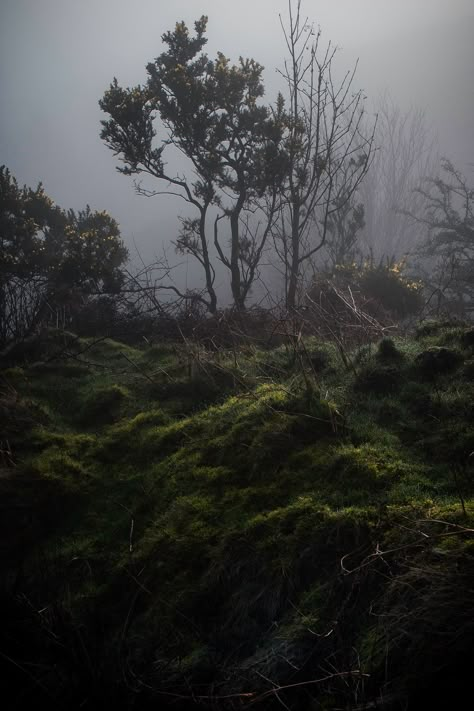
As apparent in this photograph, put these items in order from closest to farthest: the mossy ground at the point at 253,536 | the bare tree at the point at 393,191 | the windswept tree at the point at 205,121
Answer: the mossy ground at the point at 253,536
the windswept tree at the point at 205,121
the bare tree at the point at 393,191

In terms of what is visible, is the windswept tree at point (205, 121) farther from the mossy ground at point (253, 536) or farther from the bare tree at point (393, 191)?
the bare tree at point (393, 191)

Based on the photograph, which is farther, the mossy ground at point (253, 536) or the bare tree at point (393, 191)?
the bare tree at point (393, 191)

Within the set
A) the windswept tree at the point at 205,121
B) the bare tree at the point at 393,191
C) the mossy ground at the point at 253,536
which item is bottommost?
the mossy ground at the point at 253,536

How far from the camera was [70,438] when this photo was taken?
4.33 m

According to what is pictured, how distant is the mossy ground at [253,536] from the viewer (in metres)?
1.91

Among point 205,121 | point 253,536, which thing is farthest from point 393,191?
point 253,536

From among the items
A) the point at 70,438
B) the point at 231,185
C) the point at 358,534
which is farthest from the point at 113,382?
the point at 231,185

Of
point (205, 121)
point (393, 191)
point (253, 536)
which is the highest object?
point (393, 191)

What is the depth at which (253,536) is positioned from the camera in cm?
265

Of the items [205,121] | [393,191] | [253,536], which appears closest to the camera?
[253,536]

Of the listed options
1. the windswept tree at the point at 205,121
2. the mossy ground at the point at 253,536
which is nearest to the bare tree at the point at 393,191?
the windswept tree at the point at 205,121

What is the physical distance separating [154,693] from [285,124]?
9977 mm

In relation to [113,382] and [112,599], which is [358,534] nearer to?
[112,599]

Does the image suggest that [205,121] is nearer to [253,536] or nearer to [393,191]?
[253,536]
